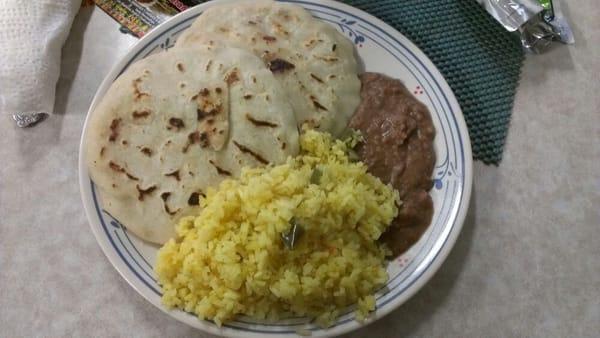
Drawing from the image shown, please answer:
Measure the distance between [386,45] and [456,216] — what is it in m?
0.63

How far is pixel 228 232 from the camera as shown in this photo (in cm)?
138

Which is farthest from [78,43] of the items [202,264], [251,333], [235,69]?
[251,333]

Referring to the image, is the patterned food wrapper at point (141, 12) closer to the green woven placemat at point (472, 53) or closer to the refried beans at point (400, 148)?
the green woven placemat at point (472, 53)

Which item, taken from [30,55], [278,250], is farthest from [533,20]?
[30,55]

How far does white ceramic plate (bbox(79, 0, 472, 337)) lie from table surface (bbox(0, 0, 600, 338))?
0.18 metres

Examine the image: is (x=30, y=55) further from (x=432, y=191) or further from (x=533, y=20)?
(x=533, y=20)

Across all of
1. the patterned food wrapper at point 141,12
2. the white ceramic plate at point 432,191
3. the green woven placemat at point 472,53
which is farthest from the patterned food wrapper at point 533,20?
the patterned food wrapper at point 141,12

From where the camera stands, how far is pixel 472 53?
74.4 inches

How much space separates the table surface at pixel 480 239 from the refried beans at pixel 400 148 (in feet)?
0.73

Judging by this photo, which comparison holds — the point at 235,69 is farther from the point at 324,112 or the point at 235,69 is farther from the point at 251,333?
the point at 251,333

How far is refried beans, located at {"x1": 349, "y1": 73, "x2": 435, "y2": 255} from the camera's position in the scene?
1531 millimetres

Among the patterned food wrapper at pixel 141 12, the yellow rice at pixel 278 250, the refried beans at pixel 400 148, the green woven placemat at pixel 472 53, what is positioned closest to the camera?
the yellow rice at pixel 278 250

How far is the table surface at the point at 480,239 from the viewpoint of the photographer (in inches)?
62.6

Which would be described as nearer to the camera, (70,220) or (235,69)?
(235,69)
